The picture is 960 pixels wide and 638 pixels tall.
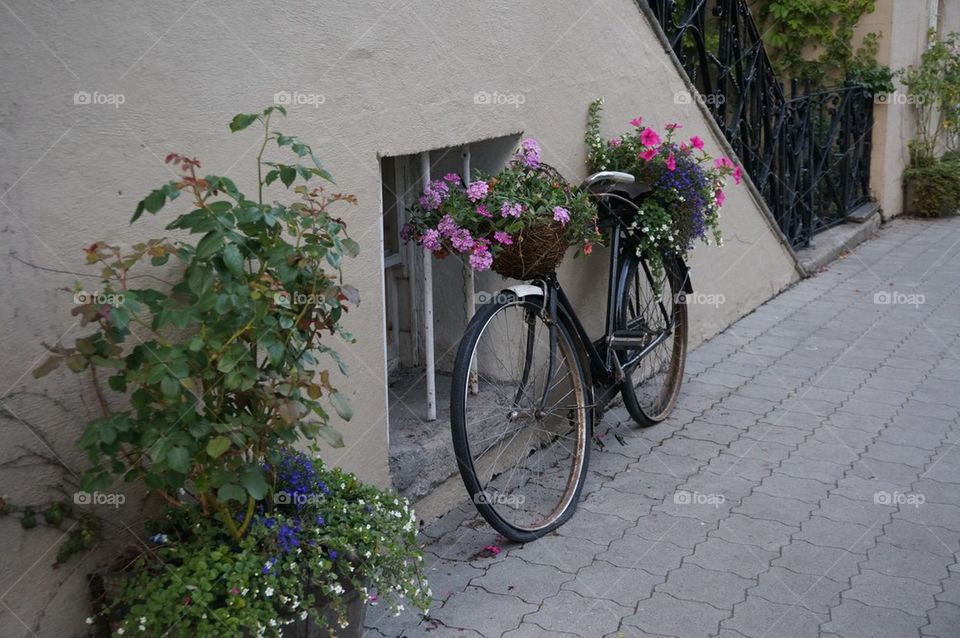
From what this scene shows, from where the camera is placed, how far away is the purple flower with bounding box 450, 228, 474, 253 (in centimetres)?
389

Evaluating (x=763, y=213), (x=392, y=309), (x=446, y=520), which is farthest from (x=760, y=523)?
(x=763, y=213)

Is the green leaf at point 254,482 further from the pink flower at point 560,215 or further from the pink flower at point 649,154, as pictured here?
the pink flower at point 649,154

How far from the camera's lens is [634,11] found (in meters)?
5.64

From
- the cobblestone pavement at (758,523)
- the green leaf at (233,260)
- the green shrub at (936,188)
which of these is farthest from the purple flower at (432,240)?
the green shrub at (936,188)

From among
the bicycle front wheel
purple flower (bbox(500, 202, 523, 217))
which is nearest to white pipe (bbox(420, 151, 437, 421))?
the bicycle front wheel

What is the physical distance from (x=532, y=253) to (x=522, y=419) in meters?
0.71

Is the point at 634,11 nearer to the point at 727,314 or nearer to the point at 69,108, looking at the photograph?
the point at 727,314

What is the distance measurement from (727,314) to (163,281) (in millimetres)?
4765

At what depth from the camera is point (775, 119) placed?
8.24 meters

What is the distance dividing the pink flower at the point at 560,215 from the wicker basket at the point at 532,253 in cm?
3

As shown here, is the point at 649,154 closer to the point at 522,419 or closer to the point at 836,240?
the point at 522,419

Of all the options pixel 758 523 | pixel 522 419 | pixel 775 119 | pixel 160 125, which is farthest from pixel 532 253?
pixel 775 119

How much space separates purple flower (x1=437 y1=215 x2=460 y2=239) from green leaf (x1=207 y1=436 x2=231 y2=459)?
1597 mm

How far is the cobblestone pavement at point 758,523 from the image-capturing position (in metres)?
3.45
